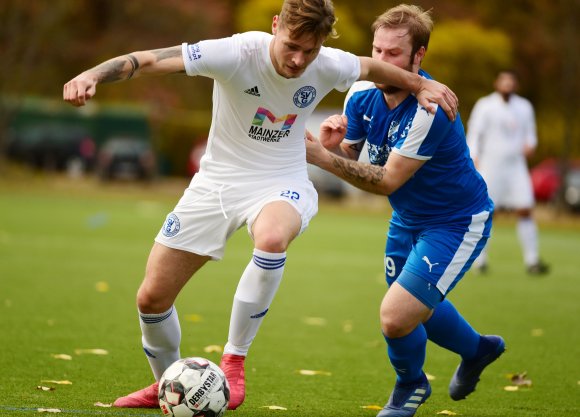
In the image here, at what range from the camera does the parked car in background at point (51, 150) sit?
38.0 metres

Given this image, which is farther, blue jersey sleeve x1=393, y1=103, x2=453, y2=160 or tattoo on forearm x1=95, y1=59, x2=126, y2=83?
blue jersey sleeve x1=393, y1=103, x2=453, y2=160

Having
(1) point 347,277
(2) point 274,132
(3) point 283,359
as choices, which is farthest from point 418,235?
(1) point 347,277

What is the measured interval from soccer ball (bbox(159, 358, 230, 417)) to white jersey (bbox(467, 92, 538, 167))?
9.31 m

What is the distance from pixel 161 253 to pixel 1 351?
2.25 metres

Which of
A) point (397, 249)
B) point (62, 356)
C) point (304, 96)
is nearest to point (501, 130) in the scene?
point (397, 249)

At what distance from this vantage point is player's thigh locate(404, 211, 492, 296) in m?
5.81

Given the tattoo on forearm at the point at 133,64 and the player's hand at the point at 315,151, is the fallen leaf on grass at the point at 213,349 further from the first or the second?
the tattoo on forearm at the point at 133,64

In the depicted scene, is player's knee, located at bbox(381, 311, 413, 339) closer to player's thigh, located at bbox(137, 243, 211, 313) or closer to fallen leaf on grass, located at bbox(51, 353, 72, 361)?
player's thigh, located at bbox(137, 243, 211, 313)

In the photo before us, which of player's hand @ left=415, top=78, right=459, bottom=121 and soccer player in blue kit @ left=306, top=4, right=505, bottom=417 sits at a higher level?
player's hand @ left=415, top=78, right=459, bottom=121

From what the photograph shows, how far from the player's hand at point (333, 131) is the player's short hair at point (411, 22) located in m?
0.58

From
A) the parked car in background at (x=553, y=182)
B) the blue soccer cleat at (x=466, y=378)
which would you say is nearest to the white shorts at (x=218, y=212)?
the blue soccer cleat at (x=466, y=378)

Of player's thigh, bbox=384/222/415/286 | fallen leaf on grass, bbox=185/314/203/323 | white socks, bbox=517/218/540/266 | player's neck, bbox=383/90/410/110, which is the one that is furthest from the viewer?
white socks, bbox=517/218/540/266

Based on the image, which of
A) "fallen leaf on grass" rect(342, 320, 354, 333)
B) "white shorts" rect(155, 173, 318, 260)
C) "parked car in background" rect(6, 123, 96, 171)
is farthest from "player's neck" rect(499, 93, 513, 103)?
"parked car in background" rect(6, 123, 96, 171)

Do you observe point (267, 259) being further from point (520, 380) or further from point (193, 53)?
point (520, 380)
